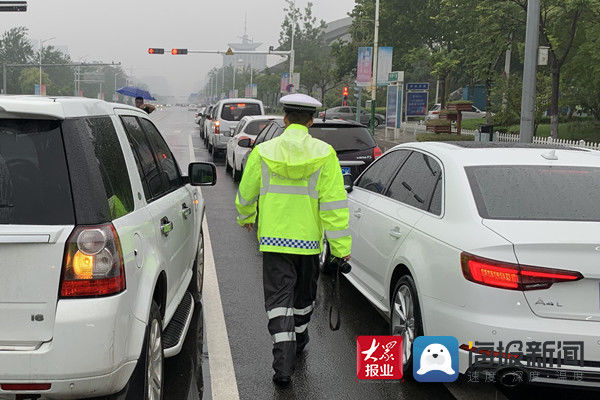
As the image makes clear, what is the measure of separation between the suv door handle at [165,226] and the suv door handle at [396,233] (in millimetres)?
1583

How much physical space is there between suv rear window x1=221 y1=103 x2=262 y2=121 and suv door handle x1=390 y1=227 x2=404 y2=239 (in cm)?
1998

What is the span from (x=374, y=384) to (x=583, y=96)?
30.6m

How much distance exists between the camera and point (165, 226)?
408cm

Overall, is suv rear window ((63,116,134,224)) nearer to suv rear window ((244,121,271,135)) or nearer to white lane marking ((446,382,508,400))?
white lane marking ((446,382,508,400))

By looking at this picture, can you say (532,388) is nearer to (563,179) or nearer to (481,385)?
(481,385)

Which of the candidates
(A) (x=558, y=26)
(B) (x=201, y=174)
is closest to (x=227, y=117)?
(A) (x=558, y=26)

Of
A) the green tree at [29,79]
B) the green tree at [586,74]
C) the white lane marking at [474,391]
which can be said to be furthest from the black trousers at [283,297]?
the green tree at [29,79]

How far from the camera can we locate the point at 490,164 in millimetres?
4648

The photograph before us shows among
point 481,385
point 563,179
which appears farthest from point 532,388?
point 563,179

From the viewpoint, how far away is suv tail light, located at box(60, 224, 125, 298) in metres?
2.93

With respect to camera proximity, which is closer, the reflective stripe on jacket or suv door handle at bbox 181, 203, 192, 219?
the reflective stripe on jacket

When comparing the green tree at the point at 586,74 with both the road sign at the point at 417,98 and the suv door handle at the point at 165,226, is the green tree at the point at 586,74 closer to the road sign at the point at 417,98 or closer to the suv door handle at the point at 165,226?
the road sign at the point at 417,98

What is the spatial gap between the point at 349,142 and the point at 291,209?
6.63 metres

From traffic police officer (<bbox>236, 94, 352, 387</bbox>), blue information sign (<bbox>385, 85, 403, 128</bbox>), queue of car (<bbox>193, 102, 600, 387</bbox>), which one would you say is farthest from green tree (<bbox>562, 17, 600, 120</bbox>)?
traffic police officer (<bbox>236, 94, 352, 387</bbox>)
